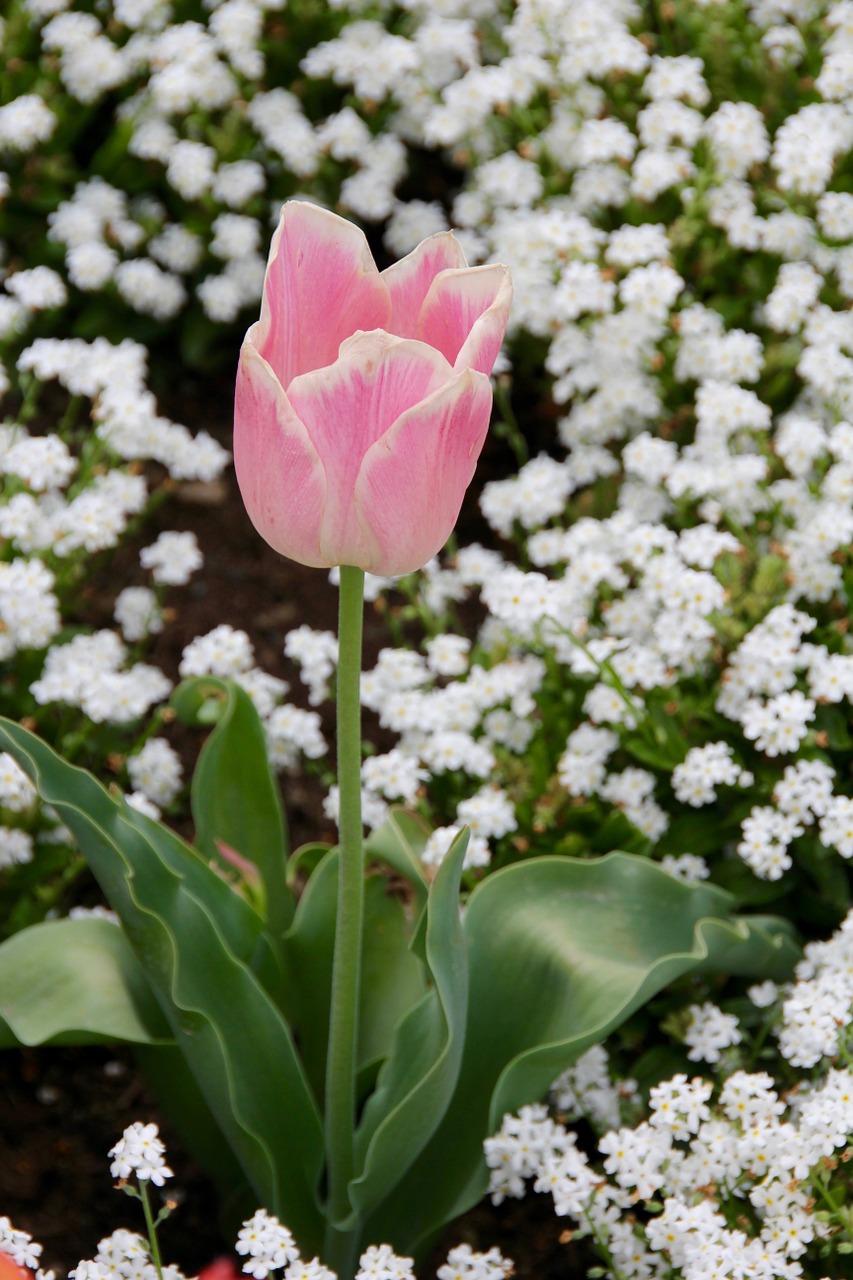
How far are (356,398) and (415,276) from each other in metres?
0.20

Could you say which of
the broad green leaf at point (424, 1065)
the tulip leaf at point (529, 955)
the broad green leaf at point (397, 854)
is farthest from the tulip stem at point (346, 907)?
the broad green leaf at point (397, 854)

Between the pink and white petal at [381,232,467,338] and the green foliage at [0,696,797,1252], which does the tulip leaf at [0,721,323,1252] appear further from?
the pink and white petal at [381,232,467,338]

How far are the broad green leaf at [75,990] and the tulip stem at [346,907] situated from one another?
0.69ft

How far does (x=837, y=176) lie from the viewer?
239cm

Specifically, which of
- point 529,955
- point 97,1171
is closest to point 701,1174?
point 529,955

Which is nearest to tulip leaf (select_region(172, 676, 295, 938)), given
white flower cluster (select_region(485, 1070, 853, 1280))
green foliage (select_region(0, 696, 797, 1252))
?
green foliage (select_region(0, 696, 797, 1252))

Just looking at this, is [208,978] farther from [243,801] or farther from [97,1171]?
[97,1171]

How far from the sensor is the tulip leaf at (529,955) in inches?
57.9

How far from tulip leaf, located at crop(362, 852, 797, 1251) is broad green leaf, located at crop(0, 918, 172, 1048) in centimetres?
32

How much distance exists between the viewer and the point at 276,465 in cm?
103

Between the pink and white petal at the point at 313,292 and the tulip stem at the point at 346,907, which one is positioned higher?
the pink and white petal at the point at 313,292

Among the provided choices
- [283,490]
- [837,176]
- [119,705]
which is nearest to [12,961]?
[119,705]

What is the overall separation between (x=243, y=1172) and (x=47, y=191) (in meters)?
1.89

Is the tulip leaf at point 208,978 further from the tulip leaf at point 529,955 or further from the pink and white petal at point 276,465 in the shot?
the pink and white petal at point 276,465
